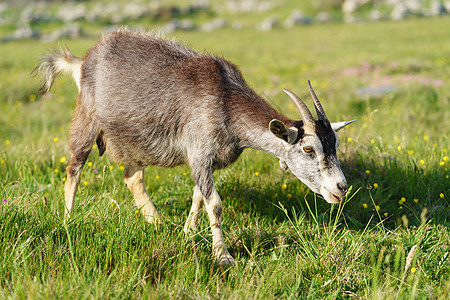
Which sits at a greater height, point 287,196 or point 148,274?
point 148,274

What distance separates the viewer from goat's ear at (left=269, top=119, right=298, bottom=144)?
3428mm

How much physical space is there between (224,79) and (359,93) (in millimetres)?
6037

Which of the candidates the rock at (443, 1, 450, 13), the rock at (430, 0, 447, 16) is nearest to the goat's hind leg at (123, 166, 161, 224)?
the rock at (430, 0, 447, 16)

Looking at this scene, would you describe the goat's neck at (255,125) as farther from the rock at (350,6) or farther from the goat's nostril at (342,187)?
the rock at (350,6)

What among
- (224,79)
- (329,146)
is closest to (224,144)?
(224,79)

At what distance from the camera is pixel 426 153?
5207 mm

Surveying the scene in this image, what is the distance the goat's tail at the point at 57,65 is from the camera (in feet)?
15.3

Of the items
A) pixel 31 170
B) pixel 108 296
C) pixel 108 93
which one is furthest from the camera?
pixel 31 170

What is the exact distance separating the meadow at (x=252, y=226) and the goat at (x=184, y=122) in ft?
0.89

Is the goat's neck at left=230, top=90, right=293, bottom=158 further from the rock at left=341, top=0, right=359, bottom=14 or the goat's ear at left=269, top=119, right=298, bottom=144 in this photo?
the rock at left=341, top=0, right=359, bottom=14

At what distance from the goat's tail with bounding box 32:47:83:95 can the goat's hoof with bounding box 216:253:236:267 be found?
2.54 meters

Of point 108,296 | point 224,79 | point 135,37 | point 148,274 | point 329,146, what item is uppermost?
point 135,37

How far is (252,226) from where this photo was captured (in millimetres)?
3904

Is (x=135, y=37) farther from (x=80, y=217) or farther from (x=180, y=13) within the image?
(x=180, y=13)
